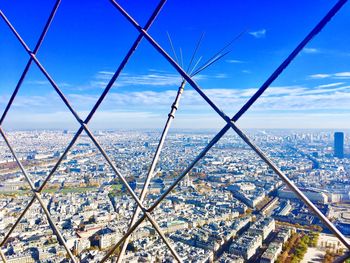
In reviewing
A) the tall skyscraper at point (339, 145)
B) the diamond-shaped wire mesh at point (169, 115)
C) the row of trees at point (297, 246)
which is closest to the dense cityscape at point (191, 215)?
the row of trees at point (297, 246)

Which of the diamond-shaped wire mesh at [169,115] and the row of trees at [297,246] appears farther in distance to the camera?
the row of trees at [297,246]

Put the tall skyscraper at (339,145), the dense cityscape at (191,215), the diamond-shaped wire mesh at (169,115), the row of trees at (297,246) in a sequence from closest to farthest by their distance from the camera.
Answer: the diamond-shaped wire mesh at (169,115) → the row of trees at (297,246) → the dense cityscape at (191,215) → the tall skyscraper at (339,145)

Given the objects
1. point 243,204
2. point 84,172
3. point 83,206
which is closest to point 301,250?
point 243,204

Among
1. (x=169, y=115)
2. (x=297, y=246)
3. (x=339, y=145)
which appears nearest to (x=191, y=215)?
(x=297, y=246)

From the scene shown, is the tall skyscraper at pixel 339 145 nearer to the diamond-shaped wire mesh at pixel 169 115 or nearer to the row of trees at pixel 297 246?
the row of trees at pixel 297 246

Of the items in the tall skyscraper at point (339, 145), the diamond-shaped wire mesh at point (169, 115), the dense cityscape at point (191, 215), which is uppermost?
the diamond-shaped wire mesh at point (169, 115)

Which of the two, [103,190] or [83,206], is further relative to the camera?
[103,190]

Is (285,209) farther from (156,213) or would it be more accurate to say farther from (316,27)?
(316,27)

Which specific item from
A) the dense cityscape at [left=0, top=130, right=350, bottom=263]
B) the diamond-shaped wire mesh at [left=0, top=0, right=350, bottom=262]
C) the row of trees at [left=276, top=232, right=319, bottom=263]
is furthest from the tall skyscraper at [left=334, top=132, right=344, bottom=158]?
the diamond-shaped wire mesh at [left=0, top=0, right=350, bottom=262]

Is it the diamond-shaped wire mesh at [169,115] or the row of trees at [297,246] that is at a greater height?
the diamond-shaped wire mesh at [169,115]

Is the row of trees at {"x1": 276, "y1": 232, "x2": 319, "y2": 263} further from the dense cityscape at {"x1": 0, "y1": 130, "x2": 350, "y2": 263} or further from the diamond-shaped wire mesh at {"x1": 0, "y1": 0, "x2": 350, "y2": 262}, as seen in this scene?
the diamond-shaped wire mesh at {"x1": 0, "y1": 0, "x2": 350, "y2": 262}

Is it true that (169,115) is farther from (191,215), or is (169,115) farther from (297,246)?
(191,215)
